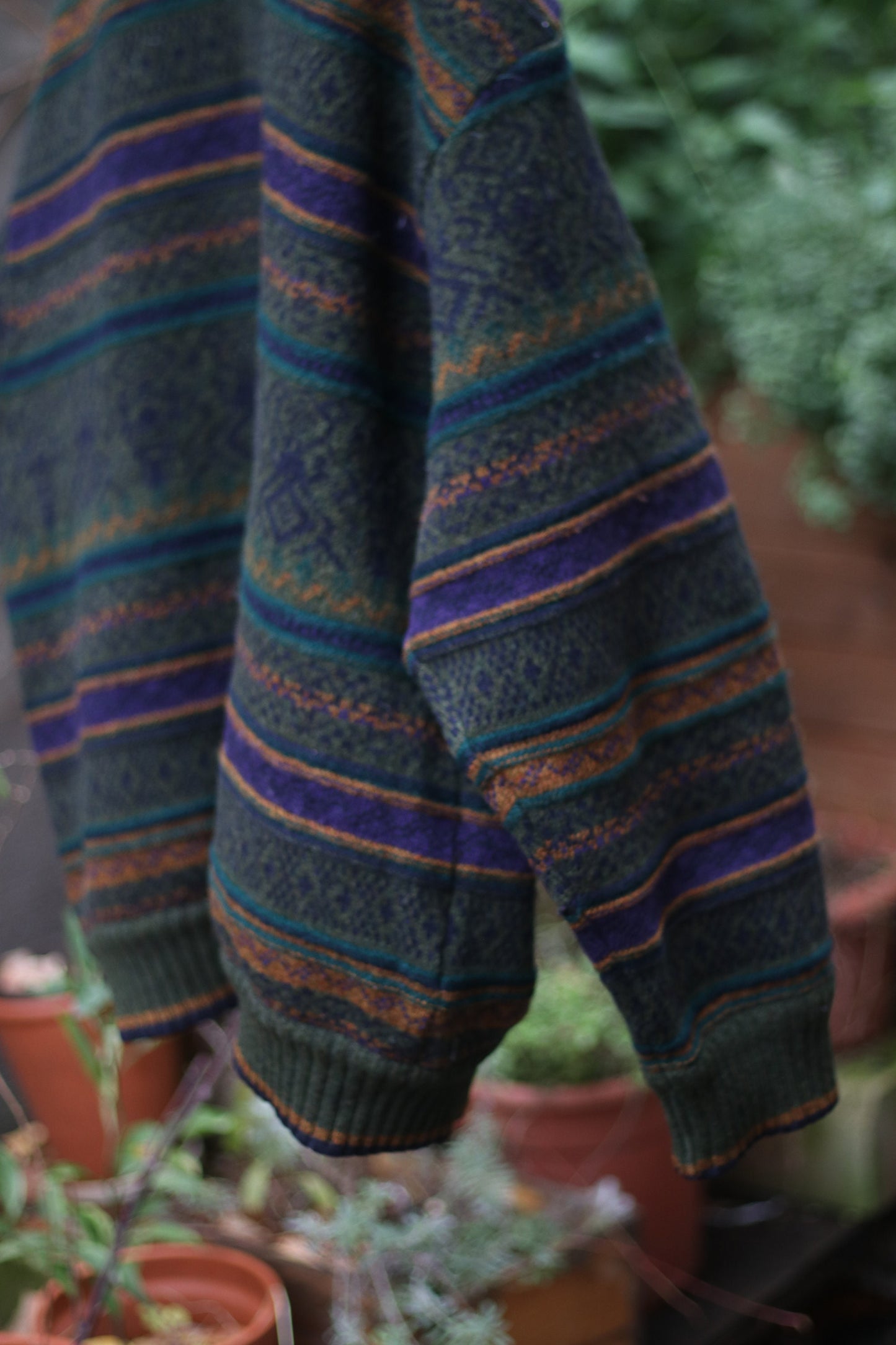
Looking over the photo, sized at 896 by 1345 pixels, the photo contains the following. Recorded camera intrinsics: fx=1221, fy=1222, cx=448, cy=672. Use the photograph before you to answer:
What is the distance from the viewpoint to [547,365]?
526 millimetres

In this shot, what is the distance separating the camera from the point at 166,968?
26.6 inches

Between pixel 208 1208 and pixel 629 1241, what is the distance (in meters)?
0.40

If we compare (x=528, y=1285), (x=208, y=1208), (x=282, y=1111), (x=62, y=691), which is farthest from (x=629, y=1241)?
(x=62, y=691)

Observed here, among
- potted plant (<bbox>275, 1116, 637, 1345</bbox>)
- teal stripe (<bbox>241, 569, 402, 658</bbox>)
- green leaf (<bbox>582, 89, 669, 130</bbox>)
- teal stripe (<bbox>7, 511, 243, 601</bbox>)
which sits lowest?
potted plant (<bbox>275, 1116, 637, 1345</bbox>)

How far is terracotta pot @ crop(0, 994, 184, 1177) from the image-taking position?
1.21 metres

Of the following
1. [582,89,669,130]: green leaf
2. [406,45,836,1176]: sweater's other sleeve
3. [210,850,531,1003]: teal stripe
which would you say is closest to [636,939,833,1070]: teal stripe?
[406,45,836,1176]: sweater's other sleeve

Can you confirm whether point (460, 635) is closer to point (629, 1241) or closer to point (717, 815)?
point (717, 815)

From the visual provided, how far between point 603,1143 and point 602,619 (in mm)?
793

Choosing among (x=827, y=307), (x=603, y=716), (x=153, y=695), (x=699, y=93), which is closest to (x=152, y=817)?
(x=153, y=695)

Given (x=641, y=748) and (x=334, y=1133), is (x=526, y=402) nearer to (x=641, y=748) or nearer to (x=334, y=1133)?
(x=641, y=748)

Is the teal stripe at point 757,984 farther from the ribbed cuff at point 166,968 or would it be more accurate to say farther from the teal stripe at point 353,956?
the ribbed cuff at point 166,968

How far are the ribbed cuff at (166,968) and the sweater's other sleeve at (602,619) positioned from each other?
0.78 ft

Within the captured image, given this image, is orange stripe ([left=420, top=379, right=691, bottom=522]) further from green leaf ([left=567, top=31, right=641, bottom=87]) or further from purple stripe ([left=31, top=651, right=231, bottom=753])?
green leaf ([left=567, top=31, right=641, bottom=87])

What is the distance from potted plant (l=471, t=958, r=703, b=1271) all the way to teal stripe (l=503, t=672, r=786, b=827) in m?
0.61
